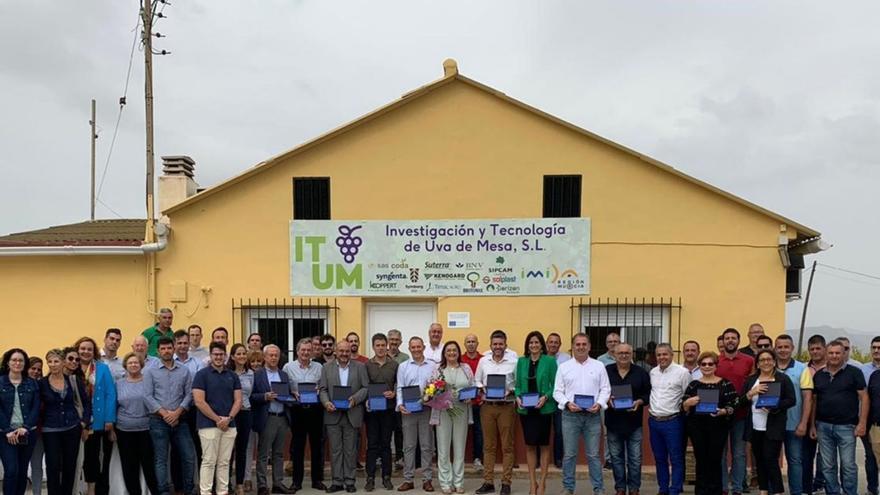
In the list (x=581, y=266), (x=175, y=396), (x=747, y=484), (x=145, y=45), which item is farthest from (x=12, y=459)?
(x=145, y=45)

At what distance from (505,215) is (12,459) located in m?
6.48

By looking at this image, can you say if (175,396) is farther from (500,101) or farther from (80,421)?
(500,101)

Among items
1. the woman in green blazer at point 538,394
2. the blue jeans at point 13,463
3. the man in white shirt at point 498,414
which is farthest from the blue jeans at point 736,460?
the blue jeans at point 13,463

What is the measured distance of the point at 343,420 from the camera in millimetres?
7793

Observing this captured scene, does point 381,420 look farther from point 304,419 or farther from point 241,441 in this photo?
point 241,441

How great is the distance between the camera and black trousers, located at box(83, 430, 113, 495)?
23.4 ft

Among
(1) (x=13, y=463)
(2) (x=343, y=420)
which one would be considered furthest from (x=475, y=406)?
(1) (x=13, y=463)

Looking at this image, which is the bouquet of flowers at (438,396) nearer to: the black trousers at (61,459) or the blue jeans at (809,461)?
the black trousers at (61,459)

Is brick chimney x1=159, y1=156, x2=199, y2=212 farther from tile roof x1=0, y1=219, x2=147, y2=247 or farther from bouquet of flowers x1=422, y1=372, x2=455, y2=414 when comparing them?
bouquet of flowers x1=422, y1=372, x2=455, y2=414

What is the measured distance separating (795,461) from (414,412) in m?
4.20

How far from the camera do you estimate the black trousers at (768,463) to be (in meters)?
7.07

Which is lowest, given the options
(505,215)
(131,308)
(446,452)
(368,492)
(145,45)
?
(368,492)

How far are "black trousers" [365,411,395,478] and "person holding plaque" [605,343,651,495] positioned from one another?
2.51 meters

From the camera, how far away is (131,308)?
968 cm
